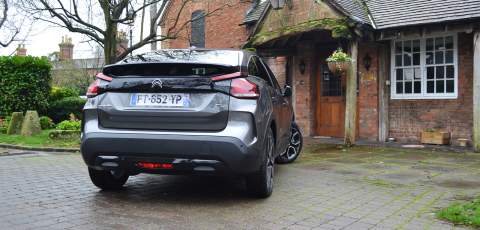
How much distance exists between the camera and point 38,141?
11828mm

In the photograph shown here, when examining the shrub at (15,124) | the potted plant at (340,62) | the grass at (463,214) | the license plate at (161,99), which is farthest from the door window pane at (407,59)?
the shrub at (15,124)

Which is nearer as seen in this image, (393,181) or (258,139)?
(258,139)

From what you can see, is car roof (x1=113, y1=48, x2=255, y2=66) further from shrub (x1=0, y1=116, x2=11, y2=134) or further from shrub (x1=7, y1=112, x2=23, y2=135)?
shrub (x1=0, y1=116, x2=11, y2=134)

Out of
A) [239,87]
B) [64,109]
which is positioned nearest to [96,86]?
[239,87]

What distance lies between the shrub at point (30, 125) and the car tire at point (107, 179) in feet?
28.1

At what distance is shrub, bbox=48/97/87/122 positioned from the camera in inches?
641

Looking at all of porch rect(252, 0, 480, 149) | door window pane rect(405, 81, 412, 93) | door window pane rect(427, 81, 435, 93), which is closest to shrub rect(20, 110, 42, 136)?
porch rect(252, 0, 480, 149)

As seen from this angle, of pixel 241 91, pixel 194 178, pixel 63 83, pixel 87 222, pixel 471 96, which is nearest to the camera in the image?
pixel 87 222

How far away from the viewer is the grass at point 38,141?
36.6ft

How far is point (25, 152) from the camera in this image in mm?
10359

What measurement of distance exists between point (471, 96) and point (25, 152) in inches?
401

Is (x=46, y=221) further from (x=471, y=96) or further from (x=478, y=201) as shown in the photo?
(x=471, y=96)

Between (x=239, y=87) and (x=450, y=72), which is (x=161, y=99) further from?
(x=450, y=72)

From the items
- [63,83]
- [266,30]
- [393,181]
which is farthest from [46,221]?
[63,83]
